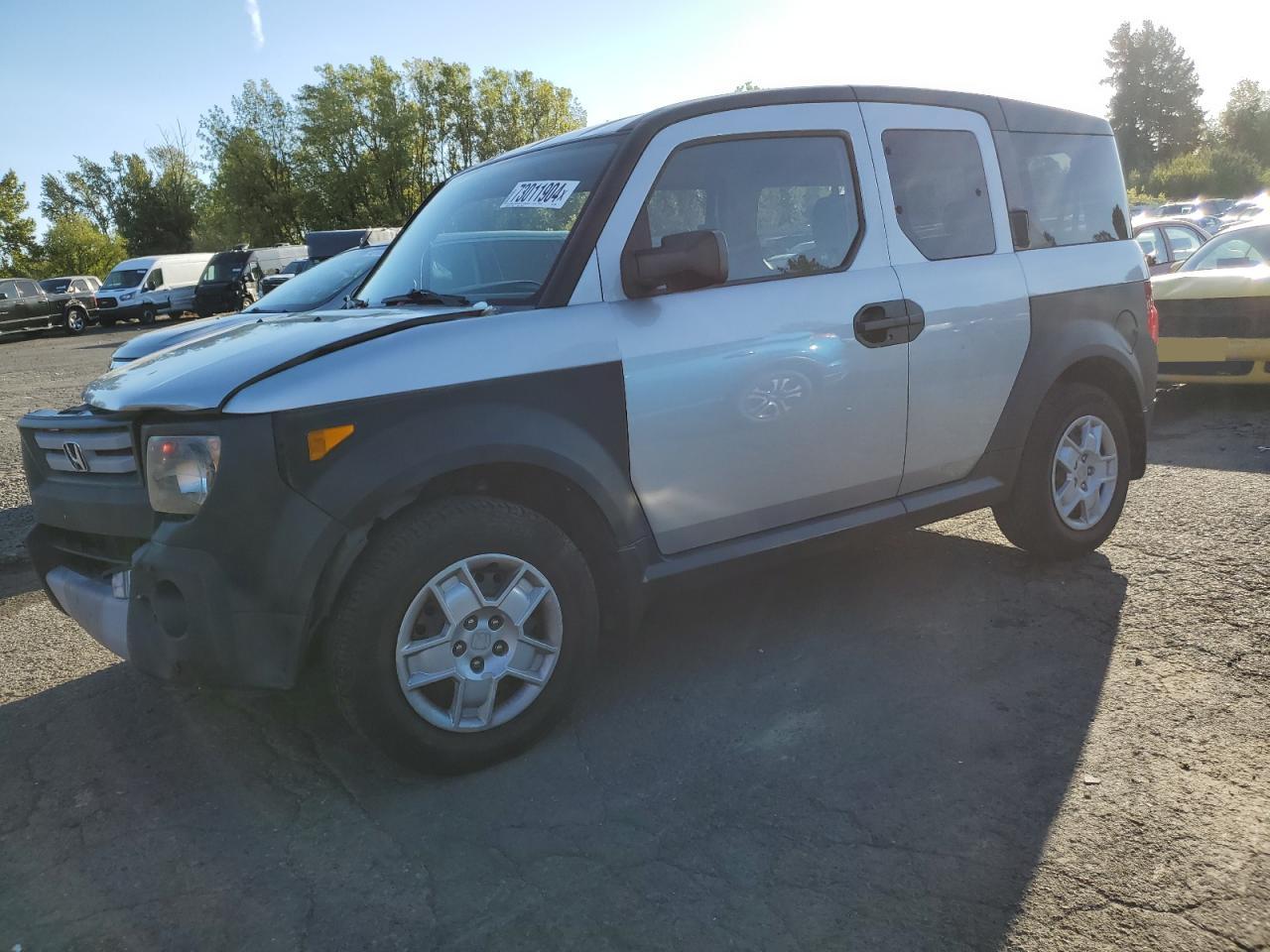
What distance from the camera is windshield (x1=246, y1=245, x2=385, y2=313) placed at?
7613 millimetres

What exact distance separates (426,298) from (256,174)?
181ft

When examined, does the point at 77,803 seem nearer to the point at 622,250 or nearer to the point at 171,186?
the point at 622,250

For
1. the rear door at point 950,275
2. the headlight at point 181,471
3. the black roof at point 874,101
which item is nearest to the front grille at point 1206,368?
the black roof at point 874,101

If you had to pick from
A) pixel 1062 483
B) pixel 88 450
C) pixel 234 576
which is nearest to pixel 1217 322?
pixel 1062 483

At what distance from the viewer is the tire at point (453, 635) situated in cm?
280

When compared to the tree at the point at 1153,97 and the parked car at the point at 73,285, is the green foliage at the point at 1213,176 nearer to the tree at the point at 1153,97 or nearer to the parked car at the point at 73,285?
the tree at the point at 1153,97

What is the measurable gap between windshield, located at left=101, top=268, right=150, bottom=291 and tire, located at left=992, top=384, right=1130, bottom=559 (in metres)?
34.1

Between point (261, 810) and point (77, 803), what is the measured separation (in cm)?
60

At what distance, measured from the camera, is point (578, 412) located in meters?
3.12

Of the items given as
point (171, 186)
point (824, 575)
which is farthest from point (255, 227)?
point (824, 575)

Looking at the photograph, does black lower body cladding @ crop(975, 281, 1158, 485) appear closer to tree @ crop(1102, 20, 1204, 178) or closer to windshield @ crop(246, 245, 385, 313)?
windshield @ crop(246, 245, 385, 313)

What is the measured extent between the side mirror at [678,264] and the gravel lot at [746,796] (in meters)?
1.44

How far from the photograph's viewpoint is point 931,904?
2.35 metres

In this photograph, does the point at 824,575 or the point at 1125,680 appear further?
the point at 824,575
